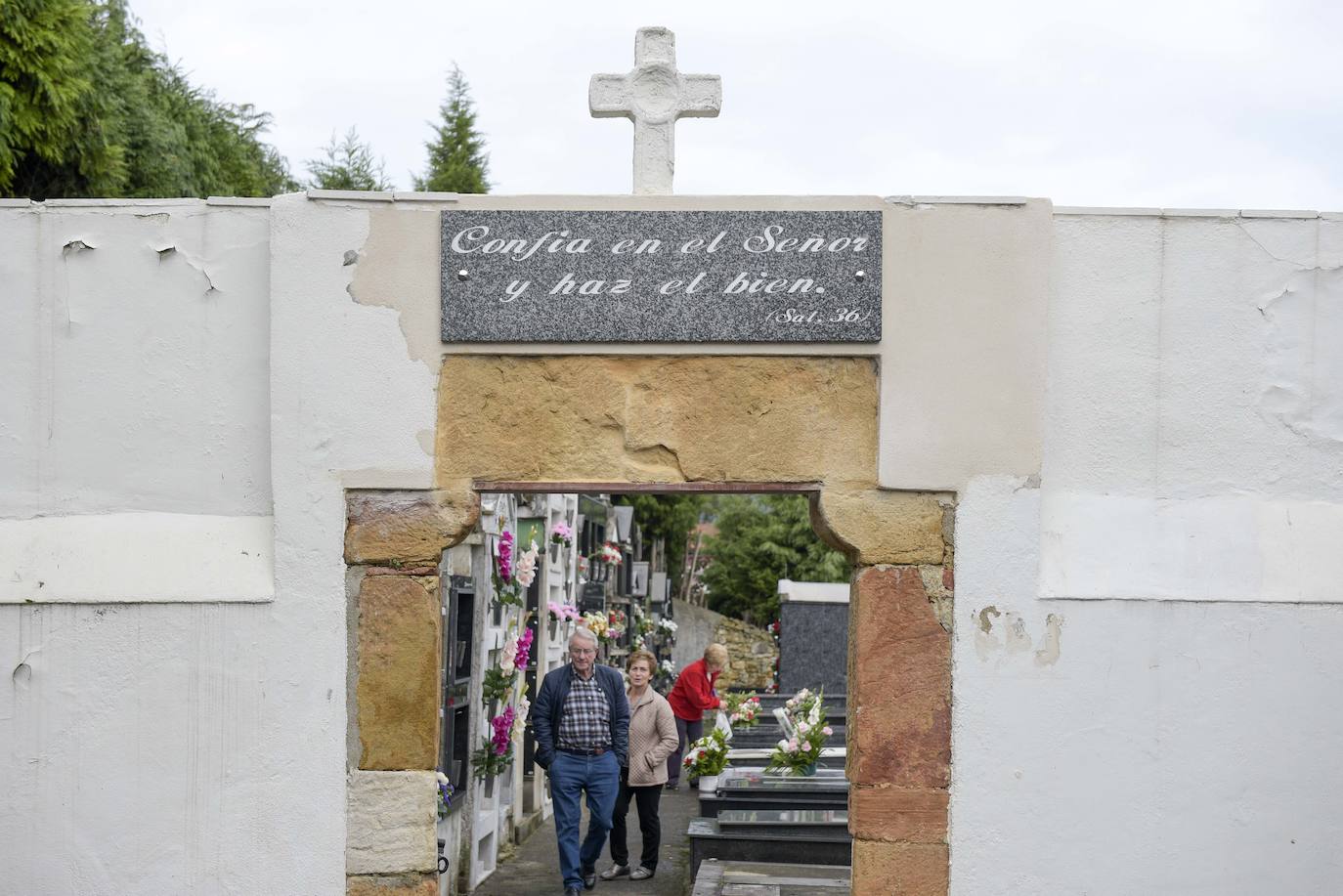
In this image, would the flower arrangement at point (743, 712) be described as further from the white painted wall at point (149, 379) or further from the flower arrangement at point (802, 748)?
the white painted wall at point (149, 379)

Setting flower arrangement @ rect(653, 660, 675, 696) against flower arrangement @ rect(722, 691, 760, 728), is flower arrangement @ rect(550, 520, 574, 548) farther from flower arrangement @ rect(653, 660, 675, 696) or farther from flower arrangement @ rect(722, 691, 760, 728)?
flower arrangement @ rect(653, 660, 675, 696)

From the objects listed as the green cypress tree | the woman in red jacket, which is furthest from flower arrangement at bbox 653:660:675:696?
the green cypress tree

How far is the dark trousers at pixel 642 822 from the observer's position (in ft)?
31.6

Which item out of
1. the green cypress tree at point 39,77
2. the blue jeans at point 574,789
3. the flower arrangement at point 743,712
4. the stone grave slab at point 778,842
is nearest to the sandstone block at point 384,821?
the blue jeans at point 574,789

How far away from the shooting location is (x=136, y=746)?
5.87 meters

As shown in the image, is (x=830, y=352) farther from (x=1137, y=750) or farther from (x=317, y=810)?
(x=317, y=810)

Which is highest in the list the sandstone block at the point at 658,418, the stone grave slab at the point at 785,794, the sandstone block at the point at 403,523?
the sandstone block at the point at 658,418

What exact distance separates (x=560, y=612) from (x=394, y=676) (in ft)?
20.9

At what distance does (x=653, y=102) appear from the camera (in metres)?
6.13

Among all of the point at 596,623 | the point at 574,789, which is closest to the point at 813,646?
the point at 596,623

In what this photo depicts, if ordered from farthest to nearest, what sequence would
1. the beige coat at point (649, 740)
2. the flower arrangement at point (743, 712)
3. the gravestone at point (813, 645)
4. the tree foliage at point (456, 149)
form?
1. the tree foliage at point (456, 149)
2. the gravestone at point (813, 645)
3. the flower arrangement at point (743, 712)
4. the beige coat at point (649, 740)

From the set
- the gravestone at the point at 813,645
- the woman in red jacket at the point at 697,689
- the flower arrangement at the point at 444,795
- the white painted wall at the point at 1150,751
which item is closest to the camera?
the white painted wall at the point at 1150,751

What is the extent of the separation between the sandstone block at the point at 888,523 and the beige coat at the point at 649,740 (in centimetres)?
388

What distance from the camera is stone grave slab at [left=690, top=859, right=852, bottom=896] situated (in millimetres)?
7598
